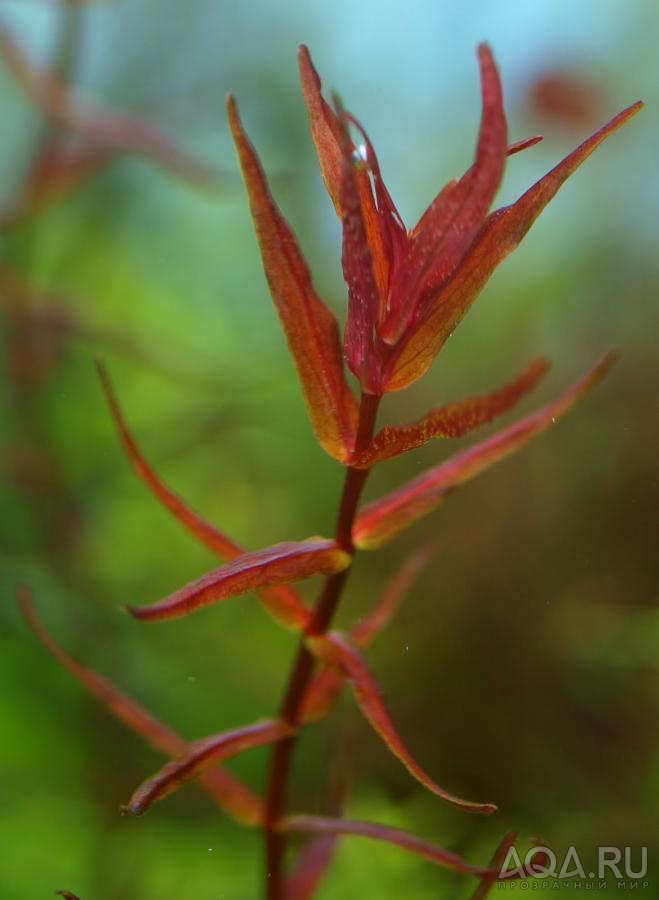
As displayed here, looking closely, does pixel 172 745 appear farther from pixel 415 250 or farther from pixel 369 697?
pixel 415 250

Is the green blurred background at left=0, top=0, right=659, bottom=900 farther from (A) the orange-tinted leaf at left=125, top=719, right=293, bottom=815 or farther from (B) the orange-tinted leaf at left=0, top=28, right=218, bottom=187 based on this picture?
(A) the orange-tinted leaf at left=125, top=719, right=293, bottom=815

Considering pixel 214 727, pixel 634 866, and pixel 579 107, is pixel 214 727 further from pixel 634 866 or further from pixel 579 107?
pixel 579 107

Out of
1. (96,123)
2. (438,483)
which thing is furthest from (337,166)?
(96,123)

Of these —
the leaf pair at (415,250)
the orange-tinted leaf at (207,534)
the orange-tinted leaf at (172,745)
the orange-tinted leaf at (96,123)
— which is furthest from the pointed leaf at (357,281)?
the orange-tinted leaf at (96,123)

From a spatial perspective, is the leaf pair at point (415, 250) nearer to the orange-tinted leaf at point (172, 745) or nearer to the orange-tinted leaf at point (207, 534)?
the orange-tinted leaf at point (207, 534)

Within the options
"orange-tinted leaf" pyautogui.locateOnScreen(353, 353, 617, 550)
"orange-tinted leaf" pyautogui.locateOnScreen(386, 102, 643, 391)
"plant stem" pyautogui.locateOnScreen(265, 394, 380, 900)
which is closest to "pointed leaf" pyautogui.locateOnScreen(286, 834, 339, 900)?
"plant stem" pyautogui.locateOnScreen(265, 394, 380, 900)

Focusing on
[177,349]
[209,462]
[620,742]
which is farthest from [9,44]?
[620,742]
